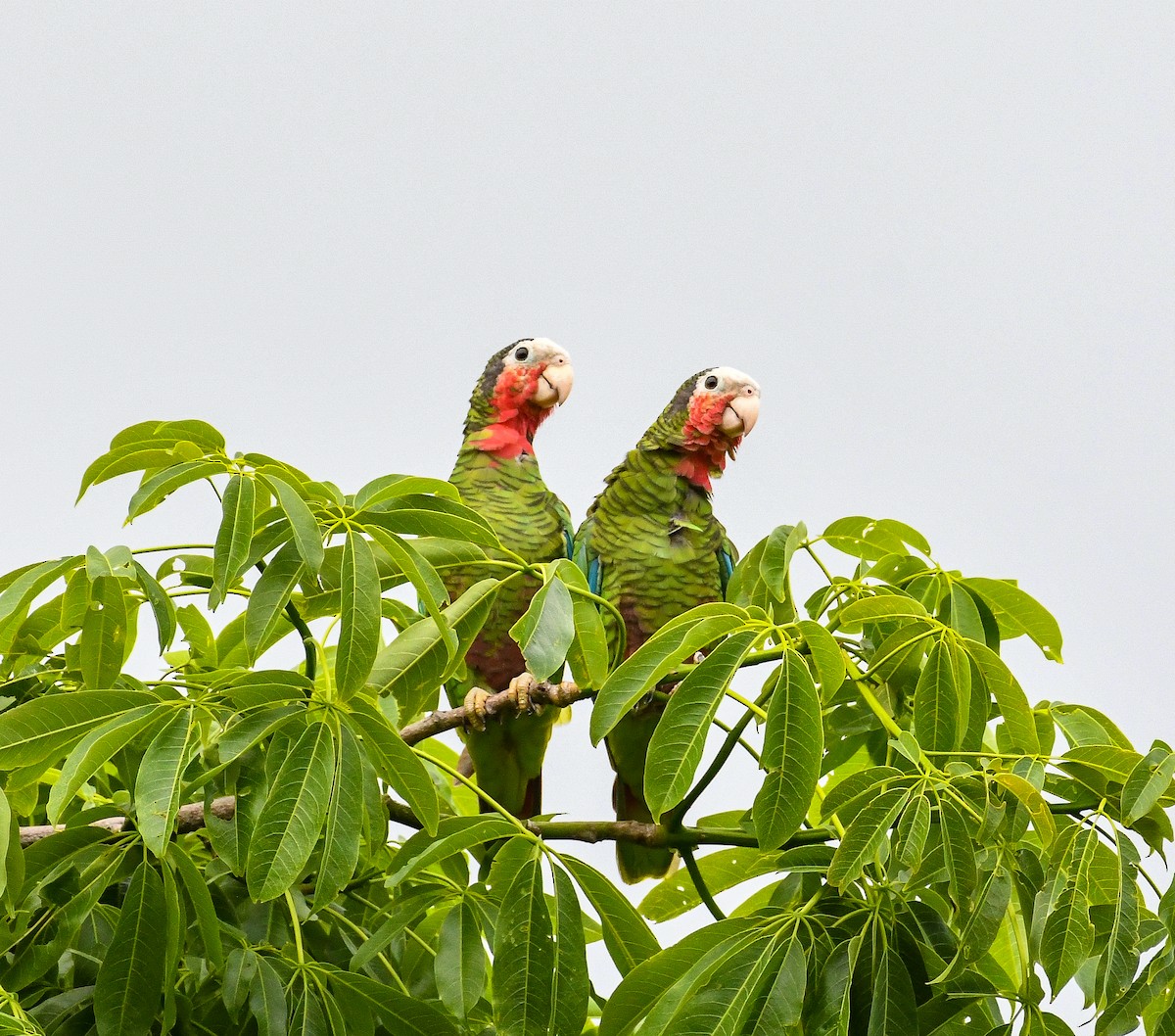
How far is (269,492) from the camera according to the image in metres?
1.51

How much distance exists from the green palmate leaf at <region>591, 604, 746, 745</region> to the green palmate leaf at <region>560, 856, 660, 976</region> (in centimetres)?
21

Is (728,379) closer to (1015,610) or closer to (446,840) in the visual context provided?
(1015,610)

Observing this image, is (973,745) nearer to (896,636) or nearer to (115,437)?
(896,636)

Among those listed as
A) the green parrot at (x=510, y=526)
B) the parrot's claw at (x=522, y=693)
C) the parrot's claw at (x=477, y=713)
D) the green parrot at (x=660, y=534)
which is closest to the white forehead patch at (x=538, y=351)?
the green parrot at (x=510, y=526)

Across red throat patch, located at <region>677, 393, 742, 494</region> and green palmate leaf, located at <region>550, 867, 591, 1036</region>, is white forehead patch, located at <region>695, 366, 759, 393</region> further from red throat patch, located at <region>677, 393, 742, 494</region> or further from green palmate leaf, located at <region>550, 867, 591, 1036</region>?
green palmate leaf, located at <region>550, 867, 591, 1036</region>

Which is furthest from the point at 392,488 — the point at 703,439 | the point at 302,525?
the point at 703,439

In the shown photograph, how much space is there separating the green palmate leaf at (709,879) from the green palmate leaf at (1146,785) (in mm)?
381

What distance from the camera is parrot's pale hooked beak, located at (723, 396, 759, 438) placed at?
110 inches

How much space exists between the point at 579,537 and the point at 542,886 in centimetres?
137

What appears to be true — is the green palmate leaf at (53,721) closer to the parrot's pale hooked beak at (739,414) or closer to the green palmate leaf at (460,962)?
the green palmate leaf at (460,962)

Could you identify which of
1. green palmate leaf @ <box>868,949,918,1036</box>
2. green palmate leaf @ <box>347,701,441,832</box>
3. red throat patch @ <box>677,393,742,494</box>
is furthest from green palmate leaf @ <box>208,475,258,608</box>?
red throat patch @ <box>677,393,742,494</box>

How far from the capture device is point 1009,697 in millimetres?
1533

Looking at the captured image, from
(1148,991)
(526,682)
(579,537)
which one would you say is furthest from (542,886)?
(579,537)

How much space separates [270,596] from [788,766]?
57cm
